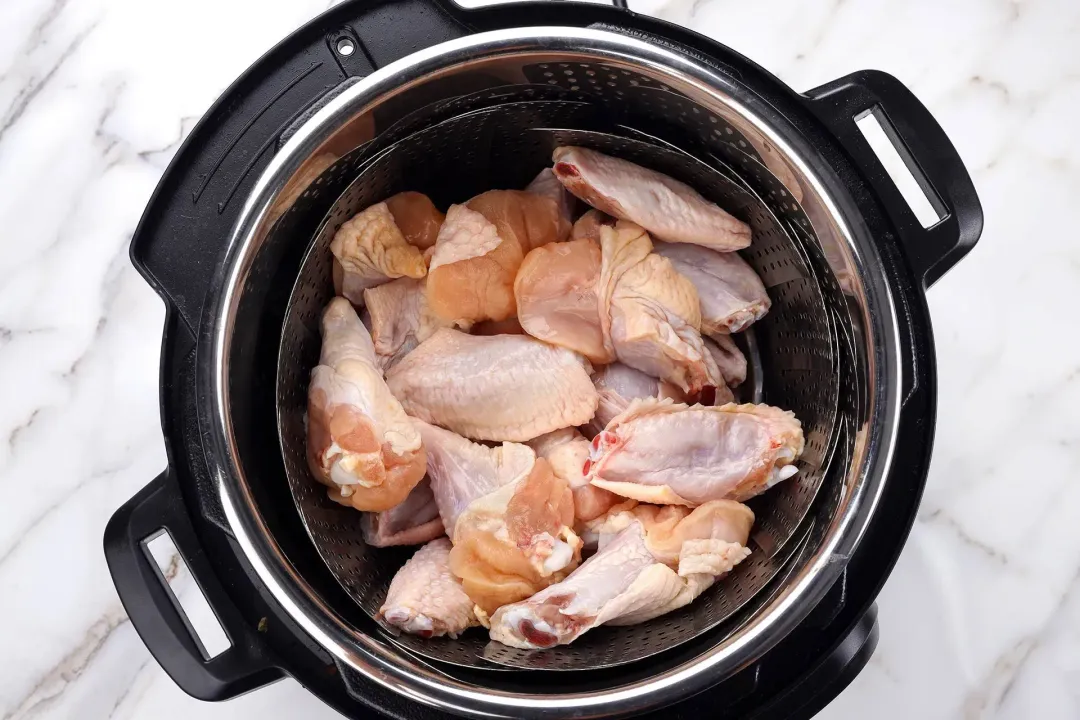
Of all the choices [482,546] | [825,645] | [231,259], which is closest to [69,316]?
[231,259]

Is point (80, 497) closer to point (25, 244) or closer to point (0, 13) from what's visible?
point (25, 244)

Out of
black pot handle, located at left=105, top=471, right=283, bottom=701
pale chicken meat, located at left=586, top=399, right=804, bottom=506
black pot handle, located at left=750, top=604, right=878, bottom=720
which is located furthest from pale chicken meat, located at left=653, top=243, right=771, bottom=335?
black pot handle, located at left=105, top=471, right=283, bottom=701

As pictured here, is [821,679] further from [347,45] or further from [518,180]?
[347,45]

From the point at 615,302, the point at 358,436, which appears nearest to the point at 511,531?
the point at 358,436

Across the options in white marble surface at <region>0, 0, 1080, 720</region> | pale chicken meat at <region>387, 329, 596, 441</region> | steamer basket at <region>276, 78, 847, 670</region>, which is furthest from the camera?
white marble surface at <region>0, 0, 1080, 720</region>

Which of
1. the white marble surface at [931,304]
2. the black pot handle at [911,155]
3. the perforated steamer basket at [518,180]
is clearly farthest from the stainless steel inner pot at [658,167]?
the white marble surface at [931,304]

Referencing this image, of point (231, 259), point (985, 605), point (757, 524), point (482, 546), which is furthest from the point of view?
point (985, 605)

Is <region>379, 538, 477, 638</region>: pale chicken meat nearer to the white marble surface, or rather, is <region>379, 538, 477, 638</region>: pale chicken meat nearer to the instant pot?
the instant pot
